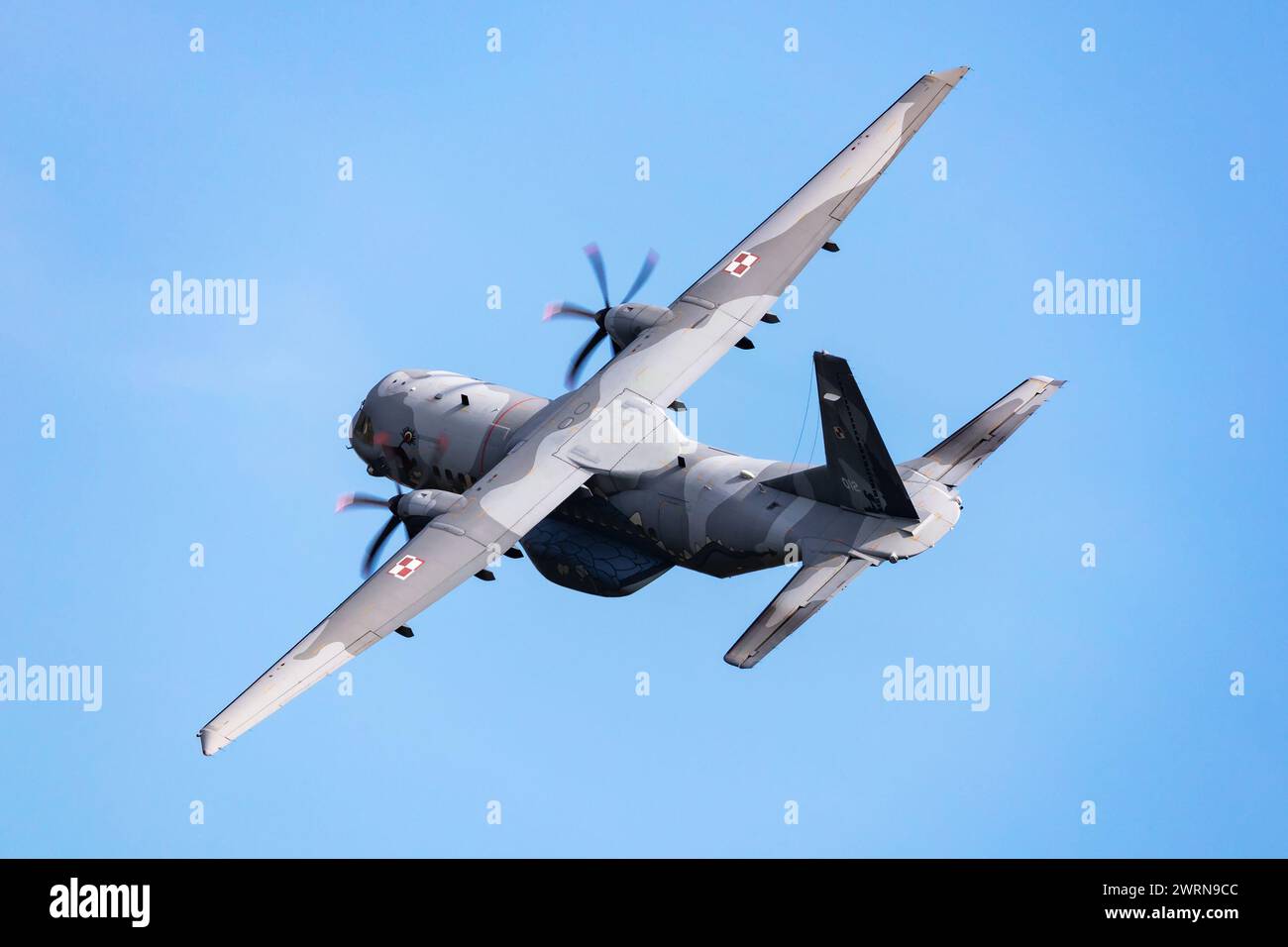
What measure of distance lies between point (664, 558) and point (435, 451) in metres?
6.96

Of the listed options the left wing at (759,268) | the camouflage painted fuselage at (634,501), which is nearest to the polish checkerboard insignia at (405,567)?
the camouflage painted fuselage at (634,501)

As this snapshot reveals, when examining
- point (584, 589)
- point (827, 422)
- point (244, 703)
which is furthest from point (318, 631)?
point (827, 422)

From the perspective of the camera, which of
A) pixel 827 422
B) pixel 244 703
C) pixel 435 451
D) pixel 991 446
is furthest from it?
pixel 435 451

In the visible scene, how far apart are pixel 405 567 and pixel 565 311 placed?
1034 cm

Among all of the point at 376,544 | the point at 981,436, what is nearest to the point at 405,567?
the point at 376,544

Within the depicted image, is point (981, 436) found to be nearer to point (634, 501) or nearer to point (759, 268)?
point (759, 268)

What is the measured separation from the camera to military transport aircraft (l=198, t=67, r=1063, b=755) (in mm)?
42750

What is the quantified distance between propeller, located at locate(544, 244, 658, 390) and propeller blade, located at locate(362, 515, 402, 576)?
687 centimetres

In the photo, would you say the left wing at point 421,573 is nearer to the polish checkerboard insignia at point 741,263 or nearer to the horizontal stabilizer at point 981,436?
the polish checkerboard insignia at point 741,263

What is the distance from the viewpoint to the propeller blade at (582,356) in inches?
1996

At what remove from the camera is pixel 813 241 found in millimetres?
51156

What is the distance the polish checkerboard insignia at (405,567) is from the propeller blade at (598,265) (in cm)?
1038

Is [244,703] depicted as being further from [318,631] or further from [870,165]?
[870,165]

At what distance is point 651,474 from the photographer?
154 feet
